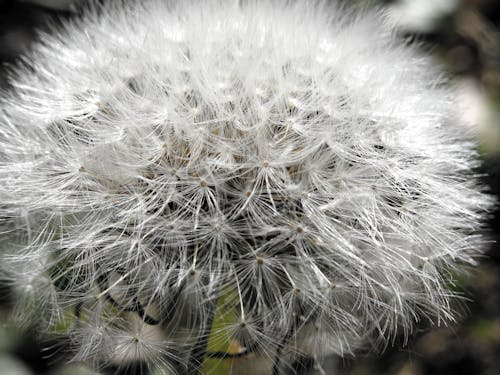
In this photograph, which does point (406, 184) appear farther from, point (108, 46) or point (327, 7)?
point (108, 46)

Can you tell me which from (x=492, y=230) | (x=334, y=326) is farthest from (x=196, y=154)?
(x=492, y=230)

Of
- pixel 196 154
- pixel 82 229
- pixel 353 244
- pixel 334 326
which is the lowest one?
pixel 334 326

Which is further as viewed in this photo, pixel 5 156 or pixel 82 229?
pixel 5 156

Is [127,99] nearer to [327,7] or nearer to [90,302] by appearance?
[90,302]

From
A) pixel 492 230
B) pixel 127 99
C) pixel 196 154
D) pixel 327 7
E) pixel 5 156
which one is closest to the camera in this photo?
pixel 196 154

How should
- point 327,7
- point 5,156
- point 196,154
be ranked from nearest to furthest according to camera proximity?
point 196,154, point 5,156, point 327,7

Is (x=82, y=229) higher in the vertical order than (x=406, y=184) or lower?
higher
